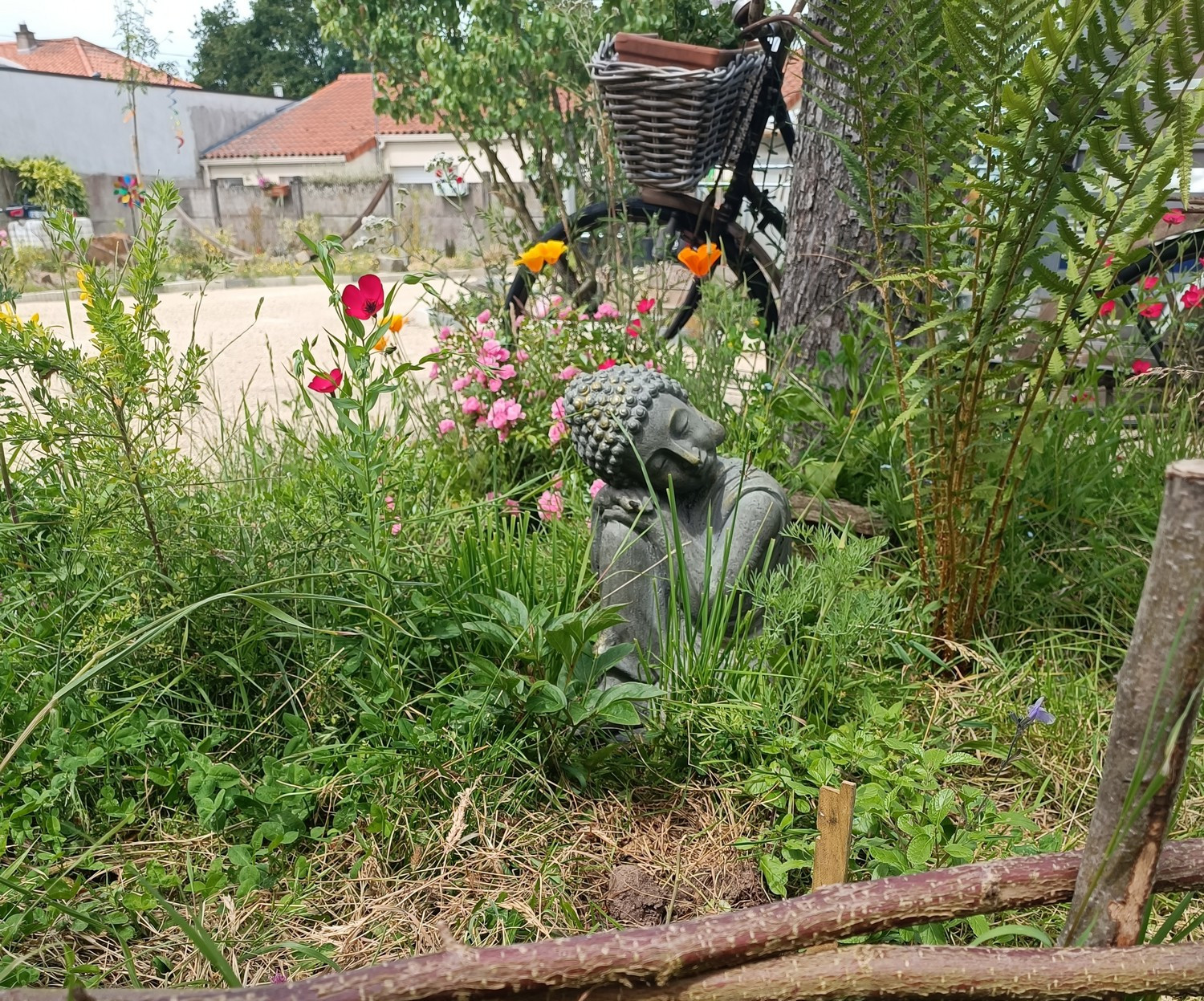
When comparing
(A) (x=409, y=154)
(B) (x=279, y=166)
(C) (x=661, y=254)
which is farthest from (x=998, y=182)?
(B) (x=279, y=166)

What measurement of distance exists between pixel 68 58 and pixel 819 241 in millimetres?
42568

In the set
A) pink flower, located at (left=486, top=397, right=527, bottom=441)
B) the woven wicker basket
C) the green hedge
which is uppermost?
the green hedge

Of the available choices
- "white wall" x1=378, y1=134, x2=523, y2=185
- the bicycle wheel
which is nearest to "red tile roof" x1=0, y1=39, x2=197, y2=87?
"white wall" x1=378, y1=134, x2=523, y2=185

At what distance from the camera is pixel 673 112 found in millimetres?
3635

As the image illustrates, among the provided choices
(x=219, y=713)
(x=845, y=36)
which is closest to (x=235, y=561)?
(x=219, y=713)

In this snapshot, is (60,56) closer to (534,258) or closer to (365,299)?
(534,258)

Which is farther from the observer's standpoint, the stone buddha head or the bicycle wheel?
the bicycle wheel

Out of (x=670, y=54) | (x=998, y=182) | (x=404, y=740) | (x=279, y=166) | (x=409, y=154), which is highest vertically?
(x=279, y=166)

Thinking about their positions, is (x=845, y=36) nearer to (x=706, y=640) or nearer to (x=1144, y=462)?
(x=706, y=640)

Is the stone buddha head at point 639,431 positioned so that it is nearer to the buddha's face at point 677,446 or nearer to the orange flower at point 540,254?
the buddha's face at point 677,446

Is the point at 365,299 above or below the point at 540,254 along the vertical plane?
below

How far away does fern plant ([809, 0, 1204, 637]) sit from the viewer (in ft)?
5.41

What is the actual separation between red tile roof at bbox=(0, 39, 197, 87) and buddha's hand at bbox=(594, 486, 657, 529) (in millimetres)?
37942

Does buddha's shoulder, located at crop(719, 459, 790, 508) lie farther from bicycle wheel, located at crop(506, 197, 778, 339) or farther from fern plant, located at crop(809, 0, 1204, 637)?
bicycle wheel, located at crop(506, 197, 778, 339)
